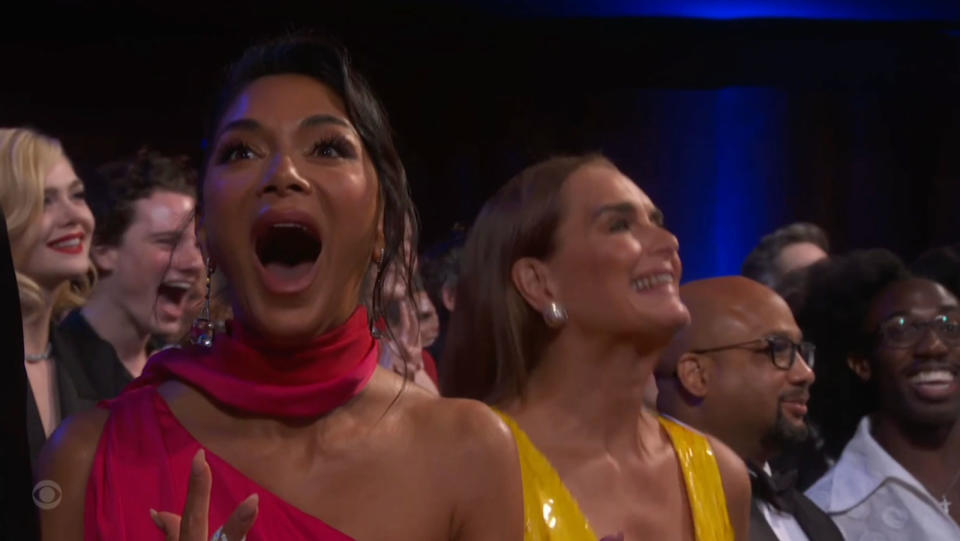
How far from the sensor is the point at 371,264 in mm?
1858

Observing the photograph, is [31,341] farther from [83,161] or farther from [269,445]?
[83,161]

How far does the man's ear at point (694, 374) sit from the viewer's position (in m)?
3.21

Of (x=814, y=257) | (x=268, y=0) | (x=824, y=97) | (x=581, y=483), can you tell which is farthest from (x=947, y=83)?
(x=581, y=483)

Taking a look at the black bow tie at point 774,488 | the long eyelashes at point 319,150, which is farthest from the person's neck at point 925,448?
the long eyelashes at point 319,150

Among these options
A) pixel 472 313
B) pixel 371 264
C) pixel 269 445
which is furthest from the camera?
pixel 472 313

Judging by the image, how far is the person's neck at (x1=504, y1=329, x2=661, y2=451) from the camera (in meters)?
2.51

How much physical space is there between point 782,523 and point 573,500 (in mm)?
887

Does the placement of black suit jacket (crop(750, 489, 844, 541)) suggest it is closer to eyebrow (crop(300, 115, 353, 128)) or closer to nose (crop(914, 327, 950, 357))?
nose (crop(914, 327, 950, 357))

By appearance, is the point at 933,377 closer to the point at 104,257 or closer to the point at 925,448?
the point at 925,448

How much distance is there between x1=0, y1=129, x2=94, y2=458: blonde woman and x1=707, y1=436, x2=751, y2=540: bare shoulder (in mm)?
1542

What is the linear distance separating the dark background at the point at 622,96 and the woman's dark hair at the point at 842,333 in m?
2.76

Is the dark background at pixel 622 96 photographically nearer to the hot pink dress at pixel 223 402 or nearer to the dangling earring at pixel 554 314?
the dangling earring at pixel 554 314

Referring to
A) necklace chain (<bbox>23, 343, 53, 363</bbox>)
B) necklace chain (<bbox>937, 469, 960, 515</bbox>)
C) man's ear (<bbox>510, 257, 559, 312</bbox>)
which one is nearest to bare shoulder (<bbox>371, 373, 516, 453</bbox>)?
man's ear (<bbox>510, 257, 559, 312</bbox>)

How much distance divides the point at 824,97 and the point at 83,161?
3782 millimetres
